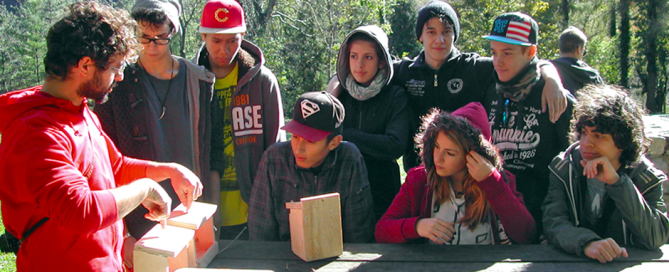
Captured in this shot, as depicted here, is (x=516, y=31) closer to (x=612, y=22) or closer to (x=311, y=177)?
(x=311, y=177)

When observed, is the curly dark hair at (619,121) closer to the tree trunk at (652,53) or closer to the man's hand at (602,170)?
the man's hand at (602,170)

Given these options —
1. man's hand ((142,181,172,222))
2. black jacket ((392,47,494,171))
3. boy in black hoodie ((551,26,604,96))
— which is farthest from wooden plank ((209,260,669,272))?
boy in black hoodie ((551,26,604,96))

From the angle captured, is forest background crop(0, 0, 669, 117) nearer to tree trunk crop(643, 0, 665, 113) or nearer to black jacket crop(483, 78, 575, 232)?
tree trunk crop(643, 0, 665, 113)

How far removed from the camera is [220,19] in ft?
9.46

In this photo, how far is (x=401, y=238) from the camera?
89.0 inches

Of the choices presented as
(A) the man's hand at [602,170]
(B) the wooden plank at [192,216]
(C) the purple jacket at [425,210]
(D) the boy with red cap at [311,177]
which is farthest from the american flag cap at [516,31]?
(B) the wooden plank at [192,216]

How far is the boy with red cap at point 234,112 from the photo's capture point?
2.90 meters

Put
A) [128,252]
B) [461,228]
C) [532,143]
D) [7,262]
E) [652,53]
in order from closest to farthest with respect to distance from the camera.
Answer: [461,228], [128,252], [532,143], [7,262], [652,53]

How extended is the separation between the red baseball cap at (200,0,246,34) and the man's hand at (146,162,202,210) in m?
1.11

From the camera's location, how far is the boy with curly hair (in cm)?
204

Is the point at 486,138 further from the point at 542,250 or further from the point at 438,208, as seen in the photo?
the point at 542,250

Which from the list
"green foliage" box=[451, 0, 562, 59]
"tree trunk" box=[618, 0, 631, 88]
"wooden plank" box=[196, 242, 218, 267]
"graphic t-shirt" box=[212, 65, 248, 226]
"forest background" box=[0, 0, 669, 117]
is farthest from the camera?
"tree trunk" box=[618, 0, 631, 88]

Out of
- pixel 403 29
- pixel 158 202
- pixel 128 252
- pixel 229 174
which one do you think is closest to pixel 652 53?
pixel 403 29

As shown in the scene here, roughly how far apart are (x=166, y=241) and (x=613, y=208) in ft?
6.16
